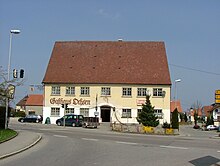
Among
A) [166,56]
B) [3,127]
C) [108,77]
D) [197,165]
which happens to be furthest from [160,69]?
[197,165]

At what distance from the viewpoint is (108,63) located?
60.7 metres

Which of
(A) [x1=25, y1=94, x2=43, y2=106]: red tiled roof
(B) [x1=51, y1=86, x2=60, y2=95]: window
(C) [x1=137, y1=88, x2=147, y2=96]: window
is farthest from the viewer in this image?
(A) [x1=25, y1=94, x2=43, y2=106]: red tiled roof

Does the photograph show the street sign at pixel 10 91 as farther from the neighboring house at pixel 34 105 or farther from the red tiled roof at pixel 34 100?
the red tiled roof at pixel 34 100

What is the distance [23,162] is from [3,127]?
18613 millimetres

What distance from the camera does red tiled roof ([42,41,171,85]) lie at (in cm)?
5856

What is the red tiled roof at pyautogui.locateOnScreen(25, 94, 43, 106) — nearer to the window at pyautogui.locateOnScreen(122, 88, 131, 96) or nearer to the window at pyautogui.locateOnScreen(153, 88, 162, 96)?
the window at pyautogui.locateOnScreen(122, 88, 131, 96)

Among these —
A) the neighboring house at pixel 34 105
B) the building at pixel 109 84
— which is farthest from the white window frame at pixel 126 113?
the neighboring house at pixel 34 105

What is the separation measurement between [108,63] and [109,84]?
4113 mm

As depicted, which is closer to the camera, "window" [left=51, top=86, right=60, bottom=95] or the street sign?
the street sign

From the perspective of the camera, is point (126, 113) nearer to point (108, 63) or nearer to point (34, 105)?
point (108, 63)

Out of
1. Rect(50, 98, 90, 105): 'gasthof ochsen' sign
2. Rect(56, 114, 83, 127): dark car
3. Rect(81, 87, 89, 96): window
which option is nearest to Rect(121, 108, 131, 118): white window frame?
Rect(50, 98, 90, 105): 'gasthof ochsen' sign

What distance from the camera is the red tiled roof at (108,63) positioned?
58562mm

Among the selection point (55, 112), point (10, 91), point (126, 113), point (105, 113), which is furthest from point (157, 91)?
point (10, 91)

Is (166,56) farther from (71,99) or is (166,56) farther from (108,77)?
(71,99)
